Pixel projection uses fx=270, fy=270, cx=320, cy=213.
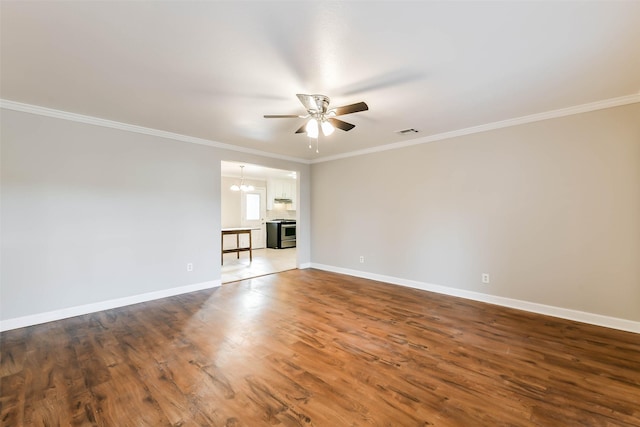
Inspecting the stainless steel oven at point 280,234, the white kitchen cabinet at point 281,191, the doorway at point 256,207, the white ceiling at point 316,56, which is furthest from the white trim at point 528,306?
the white kitchen cabinet at point 281,191

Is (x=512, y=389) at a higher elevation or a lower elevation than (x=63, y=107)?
lower

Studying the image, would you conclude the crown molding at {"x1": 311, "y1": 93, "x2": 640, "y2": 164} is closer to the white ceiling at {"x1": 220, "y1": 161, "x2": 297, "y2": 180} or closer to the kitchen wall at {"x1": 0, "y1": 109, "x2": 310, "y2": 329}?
the white ceiling at {"x1": 220, "y1": 161, "x2": 297, "y2": 180}

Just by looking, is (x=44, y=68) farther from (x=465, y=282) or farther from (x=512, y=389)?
(x=465, y=282)

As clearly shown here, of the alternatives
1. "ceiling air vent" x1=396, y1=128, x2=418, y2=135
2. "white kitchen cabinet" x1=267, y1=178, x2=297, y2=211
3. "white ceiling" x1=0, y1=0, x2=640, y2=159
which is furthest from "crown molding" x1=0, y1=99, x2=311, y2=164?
"white kitchen cabinet" x1=267, y1=178, x2=297, y2=211

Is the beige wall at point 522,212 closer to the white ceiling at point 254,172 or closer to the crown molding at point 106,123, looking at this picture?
the crown molding at point 106,123

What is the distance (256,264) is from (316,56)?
5.40 m

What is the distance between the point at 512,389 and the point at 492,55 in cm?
251

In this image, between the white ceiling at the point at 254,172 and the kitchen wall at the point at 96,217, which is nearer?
the kitchen wall at the point at 96,217

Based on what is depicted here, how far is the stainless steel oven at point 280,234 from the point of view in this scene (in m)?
9.21

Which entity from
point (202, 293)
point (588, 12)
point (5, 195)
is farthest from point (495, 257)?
point (5, 195)

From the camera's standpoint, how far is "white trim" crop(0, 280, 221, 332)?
120 inches

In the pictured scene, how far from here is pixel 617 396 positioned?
1.88 metres

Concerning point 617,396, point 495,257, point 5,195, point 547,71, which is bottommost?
point 617,396

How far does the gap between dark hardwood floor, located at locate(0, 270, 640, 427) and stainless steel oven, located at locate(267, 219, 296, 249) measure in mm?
5632
